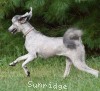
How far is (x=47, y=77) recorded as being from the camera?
28.0 ft

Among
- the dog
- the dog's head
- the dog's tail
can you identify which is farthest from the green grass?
the dog's head

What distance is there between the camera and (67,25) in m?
11.2

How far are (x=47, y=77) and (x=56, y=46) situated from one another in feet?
2.09

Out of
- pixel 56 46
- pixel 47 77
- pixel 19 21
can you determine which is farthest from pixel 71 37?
pixel 19 21

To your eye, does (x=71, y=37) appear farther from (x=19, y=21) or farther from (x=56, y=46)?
(x=19, y=21)

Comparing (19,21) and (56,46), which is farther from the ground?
(19,21)

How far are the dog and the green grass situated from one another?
23cm

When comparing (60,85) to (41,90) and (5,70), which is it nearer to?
(41,90)

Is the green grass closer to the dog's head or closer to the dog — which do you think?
the dog

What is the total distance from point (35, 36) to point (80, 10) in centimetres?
251

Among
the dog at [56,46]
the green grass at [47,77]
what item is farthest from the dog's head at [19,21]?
the green grass at [47,77]

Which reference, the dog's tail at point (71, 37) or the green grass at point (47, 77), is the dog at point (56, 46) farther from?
the green grass at point (47, 77)

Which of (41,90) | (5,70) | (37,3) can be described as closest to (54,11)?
(37,3)

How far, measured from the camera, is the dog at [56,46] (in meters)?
8.12
